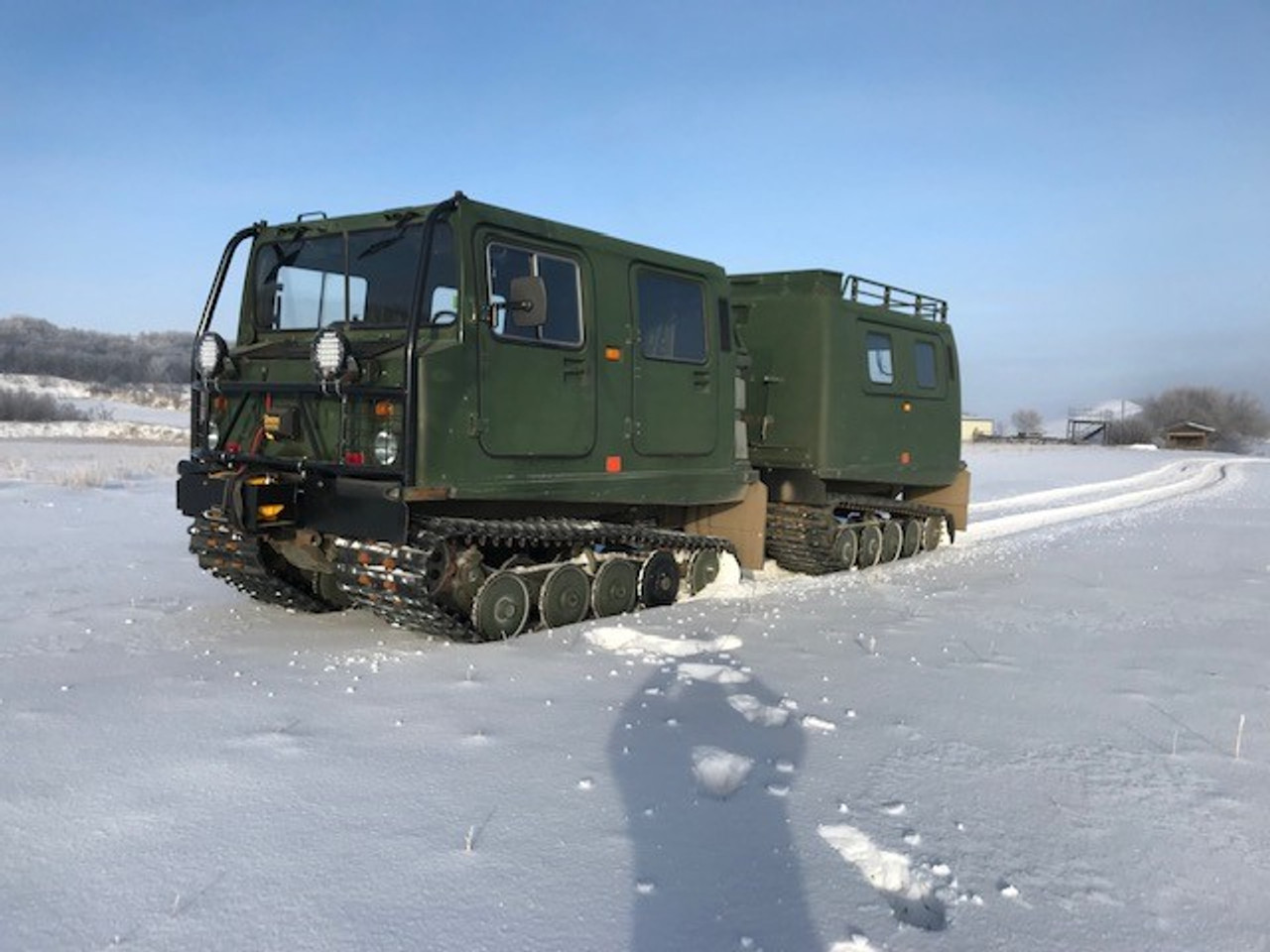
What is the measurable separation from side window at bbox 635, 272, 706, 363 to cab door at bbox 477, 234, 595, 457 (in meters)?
0.75

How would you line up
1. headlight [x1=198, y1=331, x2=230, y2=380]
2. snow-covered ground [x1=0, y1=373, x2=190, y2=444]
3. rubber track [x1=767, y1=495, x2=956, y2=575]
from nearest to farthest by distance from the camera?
headlight [x1=198, y1=331, x2=230, y2=380], rubber track [x1=767, y1=495, x2=956, y2=575], snow-covered ground [x1=0, y1=373, x2=190, y2=444]

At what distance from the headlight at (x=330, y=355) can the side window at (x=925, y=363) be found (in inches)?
302

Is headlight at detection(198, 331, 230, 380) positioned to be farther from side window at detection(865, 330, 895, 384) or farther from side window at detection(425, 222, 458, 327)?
side window at detection(865, 330, 895, 384)

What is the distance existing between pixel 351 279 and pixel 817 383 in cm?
502

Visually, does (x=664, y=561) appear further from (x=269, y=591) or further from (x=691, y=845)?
(x=691, y=845)

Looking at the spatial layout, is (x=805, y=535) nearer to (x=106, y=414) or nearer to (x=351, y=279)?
(x=351, y=279)

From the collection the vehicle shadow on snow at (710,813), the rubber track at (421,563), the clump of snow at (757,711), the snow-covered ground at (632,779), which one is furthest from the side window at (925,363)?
the clump of snow at (757,711)

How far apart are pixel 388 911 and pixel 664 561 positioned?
16.7 ft

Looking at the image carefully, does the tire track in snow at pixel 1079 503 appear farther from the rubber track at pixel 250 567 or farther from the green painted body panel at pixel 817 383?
the rubber track at pixel 250 567

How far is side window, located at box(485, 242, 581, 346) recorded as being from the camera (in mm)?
6309

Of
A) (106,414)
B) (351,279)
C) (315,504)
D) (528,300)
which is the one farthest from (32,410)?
(528,300)

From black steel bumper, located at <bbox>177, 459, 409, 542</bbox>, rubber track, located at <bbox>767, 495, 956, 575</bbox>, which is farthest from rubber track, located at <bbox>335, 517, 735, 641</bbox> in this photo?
rubber track, located at <bbox>767, 495, 956, 575</bbox>

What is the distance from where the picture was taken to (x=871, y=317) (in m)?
10.7

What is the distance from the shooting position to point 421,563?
19.2ft
